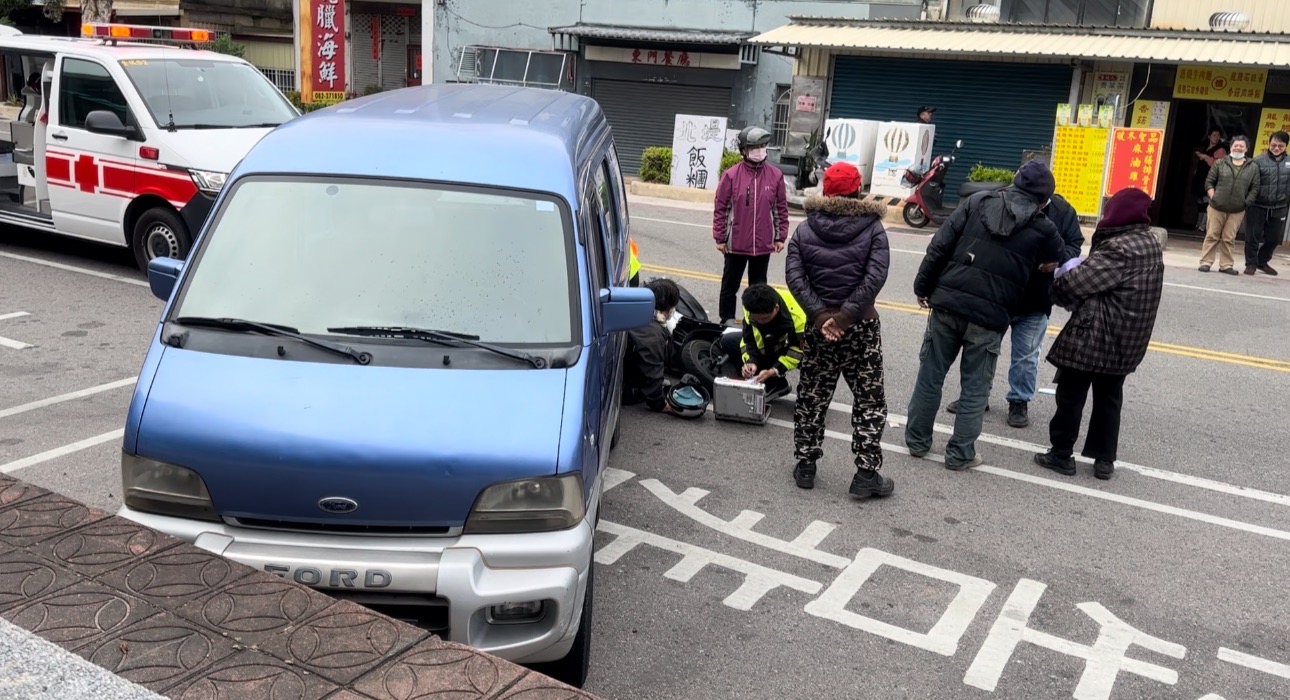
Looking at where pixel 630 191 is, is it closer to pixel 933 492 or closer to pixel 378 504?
pixel 933 492

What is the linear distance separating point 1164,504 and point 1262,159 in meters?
8.94

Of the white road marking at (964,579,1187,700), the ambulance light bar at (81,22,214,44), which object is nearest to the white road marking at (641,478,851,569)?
the white road marking at (964,579,1187,700)

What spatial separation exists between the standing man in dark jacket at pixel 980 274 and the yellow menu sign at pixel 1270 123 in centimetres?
1336

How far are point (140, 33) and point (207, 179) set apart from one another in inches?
85.1

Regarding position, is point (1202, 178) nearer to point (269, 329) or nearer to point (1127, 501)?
point (1127, 501)

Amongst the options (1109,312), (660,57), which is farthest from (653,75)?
(1109,312)

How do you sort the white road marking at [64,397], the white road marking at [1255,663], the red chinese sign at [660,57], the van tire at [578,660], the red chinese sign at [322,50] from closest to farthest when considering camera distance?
the van tire at [578,660], the white road marking at [1255,663], the white road marking at [64,397], the red chinese sign at [660,57], the red chinese sign at [322,50]

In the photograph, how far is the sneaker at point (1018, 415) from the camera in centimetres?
730

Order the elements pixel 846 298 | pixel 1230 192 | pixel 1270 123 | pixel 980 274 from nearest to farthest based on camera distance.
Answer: pixel 846 298 < pixel 980 274 < pixel 1230 192 < pixel 1270 123

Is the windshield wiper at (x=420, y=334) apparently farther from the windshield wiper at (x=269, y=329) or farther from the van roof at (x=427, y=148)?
the van roof at (x=427, y=148)

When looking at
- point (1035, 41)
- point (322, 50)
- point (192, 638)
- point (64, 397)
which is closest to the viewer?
point (192, 638)

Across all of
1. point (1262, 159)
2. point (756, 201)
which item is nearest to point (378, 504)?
point (756, 201)

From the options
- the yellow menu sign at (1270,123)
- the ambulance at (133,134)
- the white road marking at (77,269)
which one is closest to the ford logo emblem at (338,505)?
the ambulance at (133,134)

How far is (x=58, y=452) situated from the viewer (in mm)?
5895
